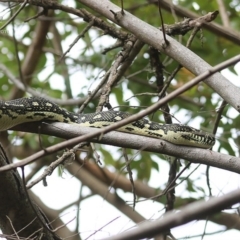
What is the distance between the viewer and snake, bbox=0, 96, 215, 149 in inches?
130

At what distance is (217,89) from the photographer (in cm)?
289

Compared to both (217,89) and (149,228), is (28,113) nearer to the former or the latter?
(217,89)

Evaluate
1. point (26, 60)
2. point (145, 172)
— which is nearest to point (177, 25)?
point (145, 172)

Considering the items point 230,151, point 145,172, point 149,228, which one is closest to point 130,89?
point 145,172

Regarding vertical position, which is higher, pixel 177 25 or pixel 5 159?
pixel 177 25

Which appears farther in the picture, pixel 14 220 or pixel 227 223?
pixel 227 223

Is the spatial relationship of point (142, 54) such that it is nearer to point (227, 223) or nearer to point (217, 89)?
point (227, 223)

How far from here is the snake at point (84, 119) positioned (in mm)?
3311

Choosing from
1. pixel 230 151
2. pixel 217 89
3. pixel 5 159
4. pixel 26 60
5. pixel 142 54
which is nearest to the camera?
pixel 217 89

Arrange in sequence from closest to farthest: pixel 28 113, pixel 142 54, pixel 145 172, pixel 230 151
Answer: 1. pixel 28 113
2. pixel 230 151
3. pixel 142 54
4. pixel 145 172

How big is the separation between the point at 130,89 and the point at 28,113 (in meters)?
2.45

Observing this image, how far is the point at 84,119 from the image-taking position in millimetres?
3725

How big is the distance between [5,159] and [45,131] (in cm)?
29

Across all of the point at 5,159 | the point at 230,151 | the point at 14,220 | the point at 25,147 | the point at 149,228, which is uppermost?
the point at 25,147
